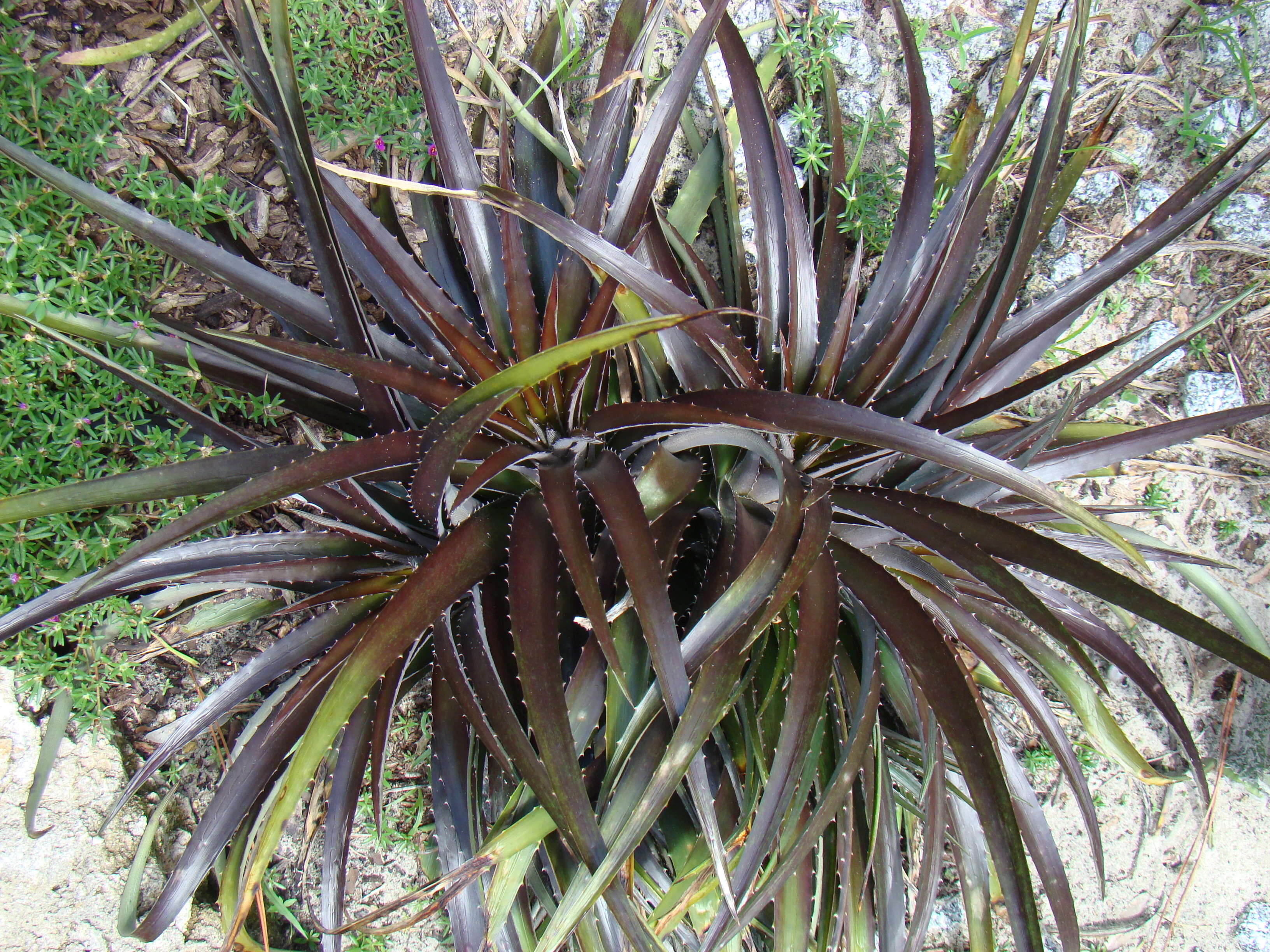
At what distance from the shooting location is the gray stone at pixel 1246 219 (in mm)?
1505

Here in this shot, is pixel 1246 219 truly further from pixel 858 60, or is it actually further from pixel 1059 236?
pixel 858 60

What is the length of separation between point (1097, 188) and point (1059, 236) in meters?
0.12

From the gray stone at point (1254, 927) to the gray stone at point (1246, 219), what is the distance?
1.42m

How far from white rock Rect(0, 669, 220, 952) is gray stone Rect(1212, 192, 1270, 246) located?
8.01ft

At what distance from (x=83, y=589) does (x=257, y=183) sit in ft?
2.89

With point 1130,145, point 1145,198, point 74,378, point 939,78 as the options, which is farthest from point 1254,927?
point 74,378

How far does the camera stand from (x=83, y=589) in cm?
85

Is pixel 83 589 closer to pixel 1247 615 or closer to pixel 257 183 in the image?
pixel 257 183

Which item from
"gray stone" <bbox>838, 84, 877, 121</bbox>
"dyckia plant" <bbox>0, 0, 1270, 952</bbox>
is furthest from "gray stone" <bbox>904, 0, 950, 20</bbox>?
"dyckia plant" <bbox>0, 0, 1270, 952</bbox>

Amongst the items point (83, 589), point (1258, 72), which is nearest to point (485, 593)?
point (83, 589)

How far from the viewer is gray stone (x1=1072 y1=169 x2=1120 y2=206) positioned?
1.52m

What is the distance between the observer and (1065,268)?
1530mm

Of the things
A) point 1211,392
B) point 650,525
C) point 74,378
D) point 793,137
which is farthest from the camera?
point 1211,392

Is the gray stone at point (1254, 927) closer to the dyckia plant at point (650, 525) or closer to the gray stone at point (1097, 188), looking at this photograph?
the dyckia plant at point (650, 525)
